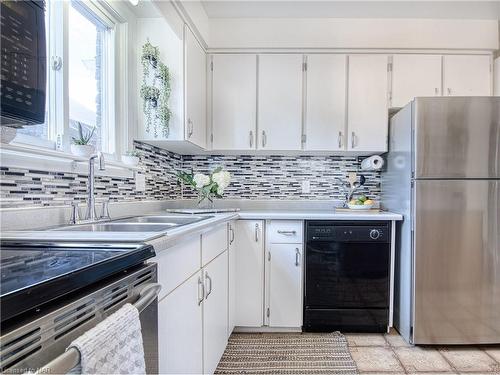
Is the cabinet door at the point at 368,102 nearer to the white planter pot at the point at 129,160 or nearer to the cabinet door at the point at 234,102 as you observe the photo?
the cabinet door at the point at 234,102

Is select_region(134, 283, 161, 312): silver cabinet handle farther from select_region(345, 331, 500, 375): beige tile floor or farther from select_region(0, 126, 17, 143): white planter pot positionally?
select_region(345, 331, 500, 375): beige tile floor

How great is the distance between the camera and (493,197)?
6.46ft

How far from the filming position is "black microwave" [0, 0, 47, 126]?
858 mm

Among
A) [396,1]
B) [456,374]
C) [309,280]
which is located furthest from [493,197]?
[396,1]

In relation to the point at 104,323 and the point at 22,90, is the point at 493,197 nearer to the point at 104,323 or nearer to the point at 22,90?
the point at 104,323

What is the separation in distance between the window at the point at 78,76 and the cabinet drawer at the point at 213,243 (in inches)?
31.1

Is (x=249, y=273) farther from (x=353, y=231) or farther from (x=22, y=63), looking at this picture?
(x=22, y=63)

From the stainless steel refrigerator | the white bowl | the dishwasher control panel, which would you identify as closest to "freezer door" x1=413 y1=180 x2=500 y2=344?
the stainless steel refrigerator

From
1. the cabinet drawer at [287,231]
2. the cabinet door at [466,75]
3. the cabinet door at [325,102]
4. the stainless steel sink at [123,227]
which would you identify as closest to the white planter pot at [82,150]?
the stainless steel sink at [123,227]

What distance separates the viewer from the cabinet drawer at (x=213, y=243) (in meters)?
1.44

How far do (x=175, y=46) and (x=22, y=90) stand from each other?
49.4 inches

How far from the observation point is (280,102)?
8.11ft

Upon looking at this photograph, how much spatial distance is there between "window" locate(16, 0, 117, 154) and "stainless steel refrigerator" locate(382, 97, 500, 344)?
1974 millimetres

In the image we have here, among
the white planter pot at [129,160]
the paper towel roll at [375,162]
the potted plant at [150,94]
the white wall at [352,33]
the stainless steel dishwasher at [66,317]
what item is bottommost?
the stainless steel dishwasher at [66,317]
